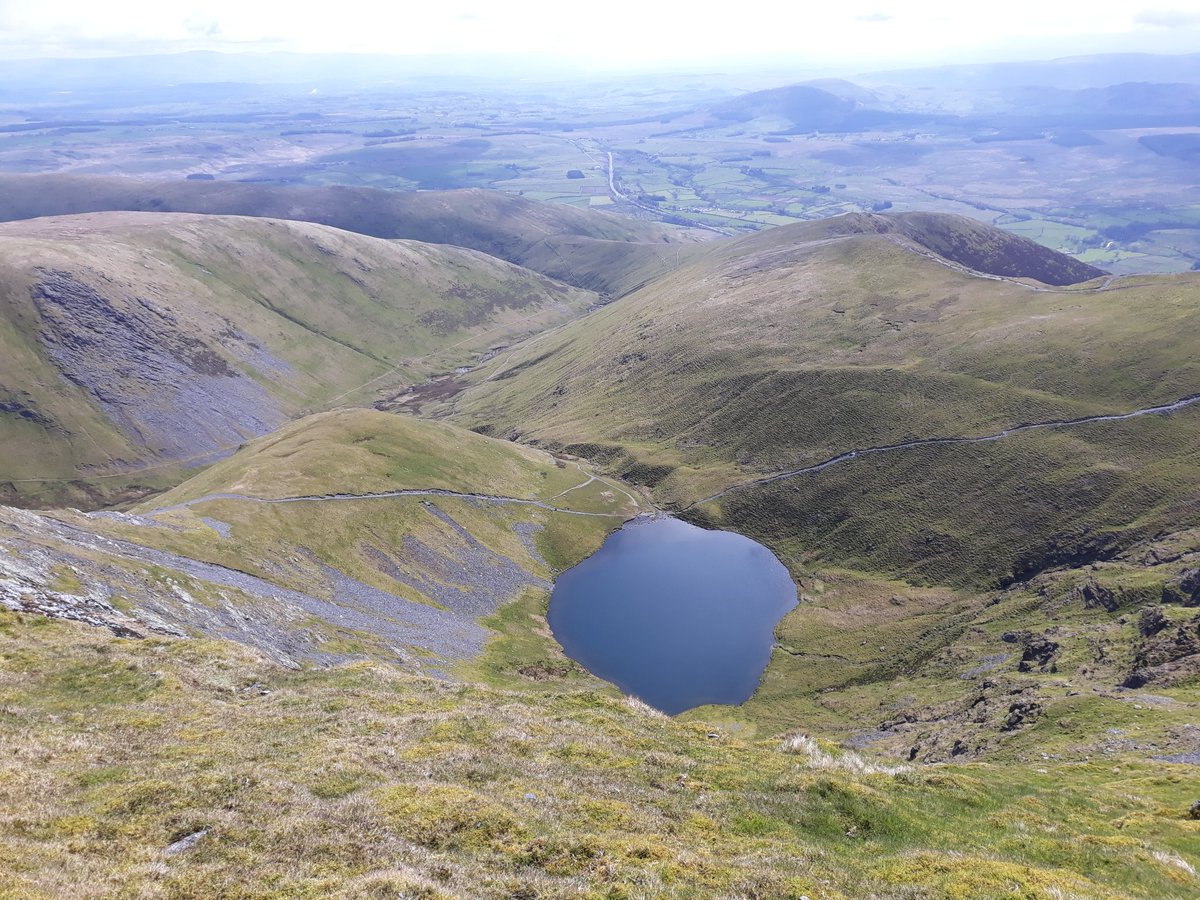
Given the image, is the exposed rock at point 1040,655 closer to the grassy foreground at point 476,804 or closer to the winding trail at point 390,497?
the grassy foreground at point 476,804

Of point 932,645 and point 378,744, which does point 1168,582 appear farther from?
point 378,744

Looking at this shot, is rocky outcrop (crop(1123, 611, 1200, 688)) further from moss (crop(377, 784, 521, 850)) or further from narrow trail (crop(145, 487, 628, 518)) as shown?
narrow trail (crop(145, 487, 628, 518))

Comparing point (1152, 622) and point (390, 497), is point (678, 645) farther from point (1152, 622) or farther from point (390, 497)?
point (390, 497)

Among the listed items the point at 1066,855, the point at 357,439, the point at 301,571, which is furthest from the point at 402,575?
the point at 1066,855

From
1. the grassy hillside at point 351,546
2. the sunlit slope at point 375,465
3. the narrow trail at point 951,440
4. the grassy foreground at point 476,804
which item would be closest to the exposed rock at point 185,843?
the grassy foreground at point 476,804

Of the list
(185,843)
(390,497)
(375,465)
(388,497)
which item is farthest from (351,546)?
(185,843)
